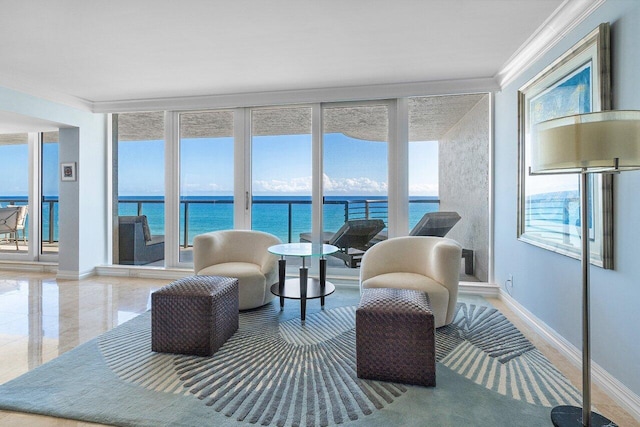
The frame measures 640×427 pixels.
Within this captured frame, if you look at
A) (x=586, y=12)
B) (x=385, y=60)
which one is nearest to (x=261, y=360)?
(x=385, y=60)

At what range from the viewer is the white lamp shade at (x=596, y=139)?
1.40 meters

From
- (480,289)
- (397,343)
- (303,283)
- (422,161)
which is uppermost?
(422,161)

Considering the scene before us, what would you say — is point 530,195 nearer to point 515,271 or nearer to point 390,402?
point 515,271

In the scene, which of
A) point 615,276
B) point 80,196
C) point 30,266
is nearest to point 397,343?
point 615,276

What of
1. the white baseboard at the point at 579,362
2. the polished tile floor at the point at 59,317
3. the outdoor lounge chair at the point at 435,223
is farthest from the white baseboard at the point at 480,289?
the outdoor lounge chair at the point at 435,223

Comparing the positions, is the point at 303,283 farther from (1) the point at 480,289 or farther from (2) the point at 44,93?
(2) the point at 44,93

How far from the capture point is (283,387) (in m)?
1.98

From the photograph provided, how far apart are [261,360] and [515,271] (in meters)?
2.64

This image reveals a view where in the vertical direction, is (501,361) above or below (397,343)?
below

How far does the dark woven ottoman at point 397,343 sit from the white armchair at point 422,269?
2.05 feet

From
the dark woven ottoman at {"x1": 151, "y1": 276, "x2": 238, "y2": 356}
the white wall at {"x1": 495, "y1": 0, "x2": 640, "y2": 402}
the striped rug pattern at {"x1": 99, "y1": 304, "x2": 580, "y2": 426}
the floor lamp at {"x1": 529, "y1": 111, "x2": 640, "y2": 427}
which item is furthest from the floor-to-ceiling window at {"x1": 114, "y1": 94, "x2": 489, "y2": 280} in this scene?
the floor lamp at {"x1": 529, "y1": 111, "x2": 640, "y2": 427}

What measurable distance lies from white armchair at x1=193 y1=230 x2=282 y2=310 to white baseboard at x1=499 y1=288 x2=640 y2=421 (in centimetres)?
243

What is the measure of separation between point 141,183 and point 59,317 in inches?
90.3

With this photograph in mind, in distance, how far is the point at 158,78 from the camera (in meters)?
A: 3.79
